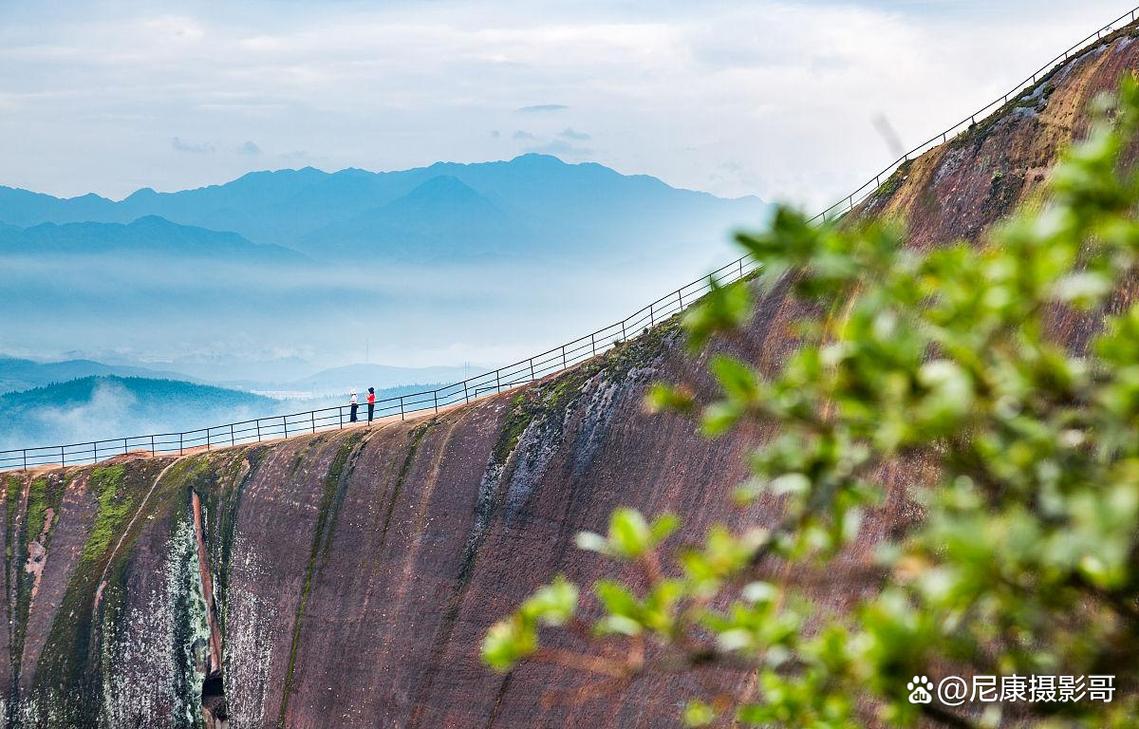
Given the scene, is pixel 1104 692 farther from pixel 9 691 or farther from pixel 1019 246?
pixel 9 691

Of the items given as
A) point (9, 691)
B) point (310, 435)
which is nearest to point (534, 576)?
point (310, 435)

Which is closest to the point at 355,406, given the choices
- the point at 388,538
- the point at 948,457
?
the point at 388,538

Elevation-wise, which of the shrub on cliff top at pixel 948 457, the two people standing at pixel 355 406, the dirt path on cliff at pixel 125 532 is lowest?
the shrub on cliff top at pixel 948 457

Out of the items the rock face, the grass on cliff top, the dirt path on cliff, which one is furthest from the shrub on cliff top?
the grass on cliff top

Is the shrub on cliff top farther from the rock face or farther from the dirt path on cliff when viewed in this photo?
the dirt path on cliff

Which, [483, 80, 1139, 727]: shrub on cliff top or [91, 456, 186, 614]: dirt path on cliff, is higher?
[91, 456, 186, 614]: dirt path on cliff

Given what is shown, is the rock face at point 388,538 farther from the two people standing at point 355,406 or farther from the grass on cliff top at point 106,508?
the two people standing at point 355,406

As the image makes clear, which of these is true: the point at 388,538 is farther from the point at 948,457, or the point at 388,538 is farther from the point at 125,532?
the point at 948,457

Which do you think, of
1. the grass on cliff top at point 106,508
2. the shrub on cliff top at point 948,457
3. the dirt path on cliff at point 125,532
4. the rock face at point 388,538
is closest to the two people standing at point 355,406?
the rock face at point 388,538
